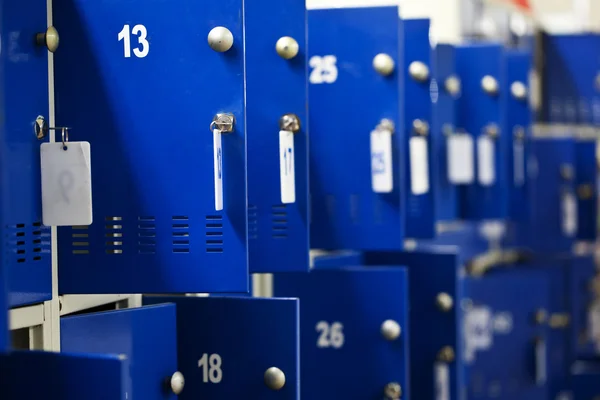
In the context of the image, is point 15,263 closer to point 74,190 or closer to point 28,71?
point 74,190

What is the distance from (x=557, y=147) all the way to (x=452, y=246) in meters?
1.14

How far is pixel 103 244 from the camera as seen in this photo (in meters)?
2.53

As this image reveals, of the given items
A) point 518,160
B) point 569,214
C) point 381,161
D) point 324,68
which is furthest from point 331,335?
point 569,214

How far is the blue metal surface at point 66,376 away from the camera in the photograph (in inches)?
81.8

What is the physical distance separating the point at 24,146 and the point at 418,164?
1998 mm

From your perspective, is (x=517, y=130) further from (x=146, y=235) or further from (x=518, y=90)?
(x=146, y=235)

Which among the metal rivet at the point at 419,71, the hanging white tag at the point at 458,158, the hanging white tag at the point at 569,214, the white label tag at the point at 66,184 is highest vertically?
the metal rivet at the point at 419,71

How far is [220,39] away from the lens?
8.00 feet

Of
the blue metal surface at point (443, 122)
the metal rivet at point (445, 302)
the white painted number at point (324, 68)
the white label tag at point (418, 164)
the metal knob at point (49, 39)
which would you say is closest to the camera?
the metal knob at point (49, 39)

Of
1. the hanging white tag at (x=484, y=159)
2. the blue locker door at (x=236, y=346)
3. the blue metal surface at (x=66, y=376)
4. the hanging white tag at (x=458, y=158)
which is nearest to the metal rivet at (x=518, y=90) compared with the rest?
the hanging white tag at (x=484, y=159)

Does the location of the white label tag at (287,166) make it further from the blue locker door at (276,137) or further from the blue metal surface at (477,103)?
the blue metal surface at (477,103)

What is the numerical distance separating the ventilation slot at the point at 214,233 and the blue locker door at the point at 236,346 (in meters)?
0.38

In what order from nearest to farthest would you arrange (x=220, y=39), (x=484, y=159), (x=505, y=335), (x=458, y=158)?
(x=220, y=39) → (x=458, y=158) → (x=484, y=159) → (x=505, y=335)

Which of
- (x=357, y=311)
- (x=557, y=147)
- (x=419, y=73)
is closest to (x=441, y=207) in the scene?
(x=419, y=73)
